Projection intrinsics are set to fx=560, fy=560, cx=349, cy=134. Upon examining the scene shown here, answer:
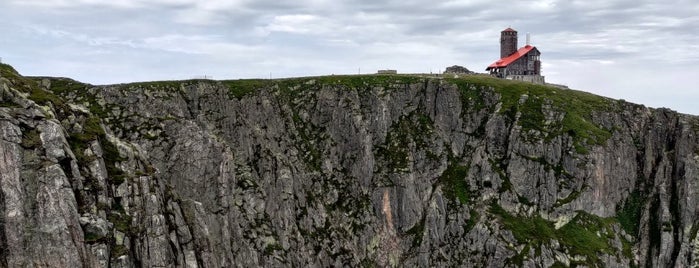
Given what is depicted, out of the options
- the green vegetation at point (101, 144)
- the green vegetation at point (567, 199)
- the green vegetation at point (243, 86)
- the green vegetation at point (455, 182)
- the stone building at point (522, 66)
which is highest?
the stone building at point (522, 66)

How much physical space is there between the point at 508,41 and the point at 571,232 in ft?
258

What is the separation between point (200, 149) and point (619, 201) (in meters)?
104

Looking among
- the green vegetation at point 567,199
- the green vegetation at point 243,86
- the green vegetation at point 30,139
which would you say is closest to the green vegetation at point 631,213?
the green vegetation at point 567,199

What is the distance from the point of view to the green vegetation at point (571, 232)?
126000mm

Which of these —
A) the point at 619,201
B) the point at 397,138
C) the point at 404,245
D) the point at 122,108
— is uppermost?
the point at 122,108

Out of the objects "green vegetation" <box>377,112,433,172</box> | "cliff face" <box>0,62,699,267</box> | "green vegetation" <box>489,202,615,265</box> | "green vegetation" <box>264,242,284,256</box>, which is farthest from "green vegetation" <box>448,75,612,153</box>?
"green vegetation" <box>264,242,284,256</box>

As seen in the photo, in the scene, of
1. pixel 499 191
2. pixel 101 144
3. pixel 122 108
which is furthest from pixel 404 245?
pixel 101 144

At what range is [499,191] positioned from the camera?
138 metres

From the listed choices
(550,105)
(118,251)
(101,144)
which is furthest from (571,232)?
(101,144)

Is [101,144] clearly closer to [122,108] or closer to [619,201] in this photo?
[122,108]

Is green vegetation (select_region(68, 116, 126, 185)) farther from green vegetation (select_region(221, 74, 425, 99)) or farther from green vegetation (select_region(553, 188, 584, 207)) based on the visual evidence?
A: green vegetation (select_region(553, 188, 584, 207))

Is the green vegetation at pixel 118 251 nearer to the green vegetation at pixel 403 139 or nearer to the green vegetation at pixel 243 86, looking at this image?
the green vegetation at pixel 243 86

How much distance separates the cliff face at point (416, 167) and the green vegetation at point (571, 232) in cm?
34

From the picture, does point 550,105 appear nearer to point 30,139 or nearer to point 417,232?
point 417,232
